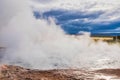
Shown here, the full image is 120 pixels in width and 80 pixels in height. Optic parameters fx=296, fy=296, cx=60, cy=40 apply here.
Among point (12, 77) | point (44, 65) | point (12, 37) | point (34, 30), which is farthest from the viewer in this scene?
point (34, 30)

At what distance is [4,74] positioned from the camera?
14922 millimetres

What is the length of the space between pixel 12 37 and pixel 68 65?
21.1 metres

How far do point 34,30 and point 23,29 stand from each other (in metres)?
2.95

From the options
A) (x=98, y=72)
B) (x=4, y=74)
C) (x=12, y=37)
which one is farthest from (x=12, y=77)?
(x=12, y=37)

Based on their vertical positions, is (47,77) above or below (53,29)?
below

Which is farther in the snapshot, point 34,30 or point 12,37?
point 34,30

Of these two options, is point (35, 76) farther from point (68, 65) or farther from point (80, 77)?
point (68, 65)

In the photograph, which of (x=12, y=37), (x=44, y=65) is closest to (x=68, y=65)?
(x=44, y=65)

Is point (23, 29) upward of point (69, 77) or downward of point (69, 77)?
upward

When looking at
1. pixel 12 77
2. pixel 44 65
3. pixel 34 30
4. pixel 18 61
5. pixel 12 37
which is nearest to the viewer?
pixel 12 77

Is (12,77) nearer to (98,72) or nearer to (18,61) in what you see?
(98,72)

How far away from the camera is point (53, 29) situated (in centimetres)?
4366

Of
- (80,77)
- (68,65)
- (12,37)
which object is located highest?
(12,37)

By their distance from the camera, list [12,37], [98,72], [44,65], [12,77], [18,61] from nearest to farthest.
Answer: [12,77] < [98,72] < [44,65] < [18,61] < [12,37]
